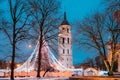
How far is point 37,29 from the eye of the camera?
4275 centimetres

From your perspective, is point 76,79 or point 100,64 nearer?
point 76,79

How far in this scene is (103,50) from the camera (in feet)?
162

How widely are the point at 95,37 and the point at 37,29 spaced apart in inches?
448

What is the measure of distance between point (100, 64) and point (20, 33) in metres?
97.0

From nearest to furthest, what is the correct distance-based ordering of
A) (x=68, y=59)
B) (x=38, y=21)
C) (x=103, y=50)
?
(x=38, y=21) → (x=103, y=50) → (x=68, y=59)

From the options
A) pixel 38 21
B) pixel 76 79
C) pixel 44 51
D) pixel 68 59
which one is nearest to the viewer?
pixel 76 79

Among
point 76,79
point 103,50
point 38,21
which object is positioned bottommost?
point 76,79

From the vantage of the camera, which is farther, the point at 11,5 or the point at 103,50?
the point at 103,50

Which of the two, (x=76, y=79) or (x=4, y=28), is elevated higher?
(x=4, y=28)

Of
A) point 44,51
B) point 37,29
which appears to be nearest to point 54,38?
point 37,29

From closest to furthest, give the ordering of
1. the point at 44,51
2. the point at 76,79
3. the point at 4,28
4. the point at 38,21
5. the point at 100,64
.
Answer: the point at 4,28 → the point at 76,79 → the point at 38,21 → the point at 44,51 → the point at 100,64

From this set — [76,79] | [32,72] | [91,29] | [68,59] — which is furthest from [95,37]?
[68,59]

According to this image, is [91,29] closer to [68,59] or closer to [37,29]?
[37,29]

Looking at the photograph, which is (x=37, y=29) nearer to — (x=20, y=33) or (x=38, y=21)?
(x=38, y=21)
